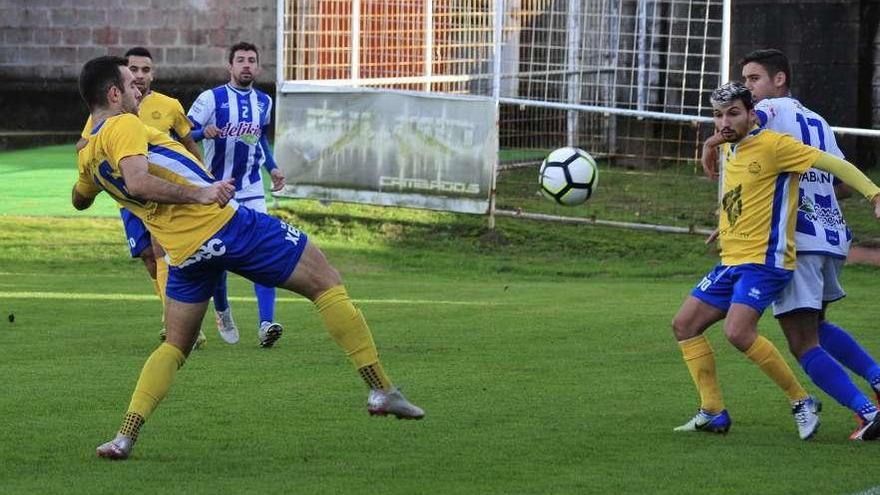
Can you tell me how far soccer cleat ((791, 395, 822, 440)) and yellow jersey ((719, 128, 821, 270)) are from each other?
2.15 feet

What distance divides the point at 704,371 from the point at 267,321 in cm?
408

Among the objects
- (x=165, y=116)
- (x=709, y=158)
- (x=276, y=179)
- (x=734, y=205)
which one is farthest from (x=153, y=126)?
(x=734, y=205)

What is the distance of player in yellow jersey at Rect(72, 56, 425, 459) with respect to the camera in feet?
23.7

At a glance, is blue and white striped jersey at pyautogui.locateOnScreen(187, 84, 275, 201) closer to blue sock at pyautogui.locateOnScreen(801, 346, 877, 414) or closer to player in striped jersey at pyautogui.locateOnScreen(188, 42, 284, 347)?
player in striped jersey at pyautogui.locateOnScreen(188, 42, 284, 347)

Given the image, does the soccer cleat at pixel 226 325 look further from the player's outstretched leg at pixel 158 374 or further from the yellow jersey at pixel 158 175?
the yellow jersey at pixel 158 175

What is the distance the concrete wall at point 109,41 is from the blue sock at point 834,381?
19.0m

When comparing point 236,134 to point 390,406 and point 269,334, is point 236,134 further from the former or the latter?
point 390,406

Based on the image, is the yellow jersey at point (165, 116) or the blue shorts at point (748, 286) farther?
the yellow jersey at point (165, 116)

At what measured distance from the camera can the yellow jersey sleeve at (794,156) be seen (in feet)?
25.4

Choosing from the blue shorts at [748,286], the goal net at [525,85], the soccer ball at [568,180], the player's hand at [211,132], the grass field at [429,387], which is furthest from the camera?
the goal net at [525,85]

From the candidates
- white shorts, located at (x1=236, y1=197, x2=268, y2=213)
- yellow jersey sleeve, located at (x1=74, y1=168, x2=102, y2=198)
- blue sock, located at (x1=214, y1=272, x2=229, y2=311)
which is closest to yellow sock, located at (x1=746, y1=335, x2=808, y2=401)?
yellow jersey sleeve, located at (x1=74, y1=168, x2=102, y2=198)

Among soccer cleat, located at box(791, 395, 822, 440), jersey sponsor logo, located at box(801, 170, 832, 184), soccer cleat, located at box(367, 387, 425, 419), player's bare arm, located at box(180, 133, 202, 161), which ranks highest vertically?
jersey sponsor logo, located at box(801, 170, 832, 184)

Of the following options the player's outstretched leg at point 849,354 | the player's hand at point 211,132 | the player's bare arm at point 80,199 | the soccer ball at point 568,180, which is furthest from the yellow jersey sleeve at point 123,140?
the soccer ball at point 568,180

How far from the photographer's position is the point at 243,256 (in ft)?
24.0
